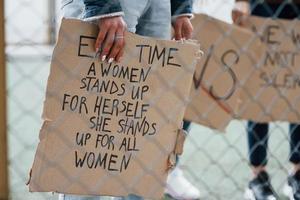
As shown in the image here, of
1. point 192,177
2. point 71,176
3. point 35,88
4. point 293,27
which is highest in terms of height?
point 293,27

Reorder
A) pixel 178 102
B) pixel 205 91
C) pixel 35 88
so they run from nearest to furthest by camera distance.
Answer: pixel 178 102
pixel 205 91
pixel 35 88

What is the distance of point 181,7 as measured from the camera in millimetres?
1258

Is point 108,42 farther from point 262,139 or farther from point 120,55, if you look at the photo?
point 262,139

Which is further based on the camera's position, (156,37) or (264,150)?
(264,150)

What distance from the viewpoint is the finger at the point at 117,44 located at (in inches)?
38.6

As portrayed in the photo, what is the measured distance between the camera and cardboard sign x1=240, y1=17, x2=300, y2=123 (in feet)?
5.24

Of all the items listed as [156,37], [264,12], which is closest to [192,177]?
[264,12]

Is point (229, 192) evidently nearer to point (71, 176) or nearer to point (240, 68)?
point (240, 68)

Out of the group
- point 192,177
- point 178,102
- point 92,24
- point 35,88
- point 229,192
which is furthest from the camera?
point 35,88

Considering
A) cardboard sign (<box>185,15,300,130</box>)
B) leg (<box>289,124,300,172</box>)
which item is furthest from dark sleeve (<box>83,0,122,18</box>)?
leg (<box>289,124,300,172</box>)

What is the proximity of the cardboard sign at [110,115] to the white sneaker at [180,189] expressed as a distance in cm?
53

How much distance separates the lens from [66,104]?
1.01 metres

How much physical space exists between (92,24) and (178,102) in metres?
0.23

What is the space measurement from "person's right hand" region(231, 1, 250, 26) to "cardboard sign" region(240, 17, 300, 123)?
0.07m
